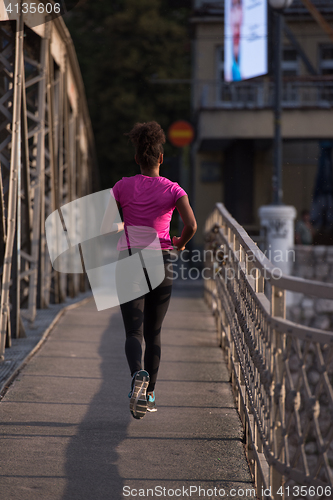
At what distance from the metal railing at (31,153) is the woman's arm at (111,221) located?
1844 mm

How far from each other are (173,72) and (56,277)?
20.3 m

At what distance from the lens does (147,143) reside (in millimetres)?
3955

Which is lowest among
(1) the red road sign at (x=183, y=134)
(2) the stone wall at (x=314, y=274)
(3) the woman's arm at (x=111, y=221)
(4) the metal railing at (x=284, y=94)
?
(2) the stone wall at (x=314, y=274)

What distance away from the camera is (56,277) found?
30.0 feet

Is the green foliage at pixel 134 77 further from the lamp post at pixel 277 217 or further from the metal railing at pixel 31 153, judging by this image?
the metal railing at pixel 31 153

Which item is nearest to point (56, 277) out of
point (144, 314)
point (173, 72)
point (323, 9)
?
point (144, 314)

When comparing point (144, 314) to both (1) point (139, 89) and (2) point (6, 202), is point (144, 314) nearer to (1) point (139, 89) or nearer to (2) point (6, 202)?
(2) point (6, 202)

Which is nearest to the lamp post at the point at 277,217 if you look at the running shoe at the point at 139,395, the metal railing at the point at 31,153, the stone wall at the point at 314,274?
the stone wall at the point at 314,274

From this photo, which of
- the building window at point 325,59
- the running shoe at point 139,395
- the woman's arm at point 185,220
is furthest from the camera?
the building window at point 325,59

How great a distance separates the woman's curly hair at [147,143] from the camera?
13.0 ft

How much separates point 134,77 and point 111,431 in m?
25.5

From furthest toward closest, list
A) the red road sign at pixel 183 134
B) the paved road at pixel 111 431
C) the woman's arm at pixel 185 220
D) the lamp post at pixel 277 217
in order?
the red road sign at pixel 183 134 < the lamp post at pixel 277 217 < the woman's arm at pixel 185 220 < the paved road at pixel 111 431

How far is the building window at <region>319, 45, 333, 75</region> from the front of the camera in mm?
22188

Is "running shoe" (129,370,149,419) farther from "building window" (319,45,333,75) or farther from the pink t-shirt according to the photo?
"building window" (319,45,333,75)
